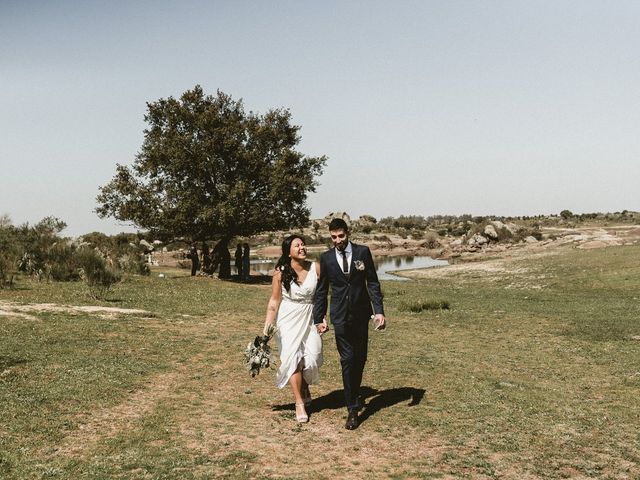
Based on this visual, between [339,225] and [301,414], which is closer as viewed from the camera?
[339,225]

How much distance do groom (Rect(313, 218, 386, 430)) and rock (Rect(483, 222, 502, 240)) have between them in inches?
2902

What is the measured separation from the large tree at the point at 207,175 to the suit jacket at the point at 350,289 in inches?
1043

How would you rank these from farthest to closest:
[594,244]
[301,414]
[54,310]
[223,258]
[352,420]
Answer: [594,244], [223,258], [54,310], [301,414], [352,420]

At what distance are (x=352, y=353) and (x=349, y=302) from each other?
2.37ft

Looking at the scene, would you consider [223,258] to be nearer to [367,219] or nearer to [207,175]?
[207,175]

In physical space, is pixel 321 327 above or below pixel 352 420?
above

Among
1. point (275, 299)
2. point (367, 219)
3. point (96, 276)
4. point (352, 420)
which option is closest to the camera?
point (352, 420)

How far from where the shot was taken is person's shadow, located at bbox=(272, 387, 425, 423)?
341 inches

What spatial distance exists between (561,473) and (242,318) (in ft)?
46.2

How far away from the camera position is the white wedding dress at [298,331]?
813cm

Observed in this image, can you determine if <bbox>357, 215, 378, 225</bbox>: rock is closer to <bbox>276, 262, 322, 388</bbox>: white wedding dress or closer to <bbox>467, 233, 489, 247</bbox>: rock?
<bbox>467, 233, 489, 247</bbox>: rock

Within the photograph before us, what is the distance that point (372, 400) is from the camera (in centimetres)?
914

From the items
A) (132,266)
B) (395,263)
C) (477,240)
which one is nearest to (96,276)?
(132,266)

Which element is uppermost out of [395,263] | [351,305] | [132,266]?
[351,305]
